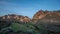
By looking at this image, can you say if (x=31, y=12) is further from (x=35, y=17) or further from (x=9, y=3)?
(x=9, y=3)

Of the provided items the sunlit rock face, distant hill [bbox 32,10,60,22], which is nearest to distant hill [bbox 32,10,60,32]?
distant hill [bbox 32,10,60,22]

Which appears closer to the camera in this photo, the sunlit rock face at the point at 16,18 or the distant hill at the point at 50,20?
the distant hill at the point at 50,20

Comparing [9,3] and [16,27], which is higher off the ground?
[9,3]

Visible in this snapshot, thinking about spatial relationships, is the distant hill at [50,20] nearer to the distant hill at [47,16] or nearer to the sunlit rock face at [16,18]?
the distant hill at [47,16]

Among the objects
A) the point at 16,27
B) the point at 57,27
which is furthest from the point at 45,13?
the point at 16,27

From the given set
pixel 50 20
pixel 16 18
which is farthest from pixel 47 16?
pixel 16 18

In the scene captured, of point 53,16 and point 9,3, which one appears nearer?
point 53,16

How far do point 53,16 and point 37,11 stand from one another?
310 millimetres

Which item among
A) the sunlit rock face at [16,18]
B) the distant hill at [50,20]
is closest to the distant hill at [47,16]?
the distant hill at [50,20]

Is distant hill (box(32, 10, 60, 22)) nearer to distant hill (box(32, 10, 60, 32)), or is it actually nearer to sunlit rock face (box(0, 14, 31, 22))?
distant hill (box(32, 10, 60, 32))

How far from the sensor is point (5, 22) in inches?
88.4

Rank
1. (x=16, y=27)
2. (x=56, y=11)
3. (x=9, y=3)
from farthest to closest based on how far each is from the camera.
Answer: (x=9, y=3), (x=56, y=11), (x=16, y=27)

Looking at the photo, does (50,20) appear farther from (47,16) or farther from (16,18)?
(16,18)

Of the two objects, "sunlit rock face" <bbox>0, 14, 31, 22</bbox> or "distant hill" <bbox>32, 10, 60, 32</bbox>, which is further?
"sunlit rock face" <bbox>0, 14, 31, 22</bbox>
